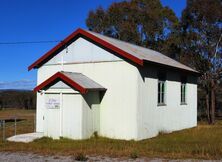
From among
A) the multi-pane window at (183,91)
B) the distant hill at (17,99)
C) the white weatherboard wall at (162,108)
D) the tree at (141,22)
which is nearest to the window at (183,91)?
the multi-pane window at (183,91)

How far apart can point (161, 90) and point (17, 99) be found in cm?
3167

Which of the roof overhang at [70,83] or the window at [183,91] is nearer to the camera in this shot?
the roof overhang at [70,83]

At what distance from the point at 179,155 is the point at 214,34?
668 inches

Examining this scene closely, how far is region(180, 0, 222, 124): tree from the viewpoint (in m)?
26.6

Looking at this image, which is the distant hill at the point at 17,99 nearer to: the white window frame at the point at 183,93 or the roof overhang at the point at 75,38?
the roof overhang at the point at 75,38

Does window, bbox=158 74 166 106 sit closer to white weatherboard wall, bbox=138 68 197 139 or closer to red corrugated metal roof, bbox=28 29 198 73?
white weatherboard wall, bbox=138 68 197 139

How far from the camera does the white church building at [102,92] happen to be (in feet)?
52.0

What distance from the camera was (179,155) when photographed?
37.9 feet

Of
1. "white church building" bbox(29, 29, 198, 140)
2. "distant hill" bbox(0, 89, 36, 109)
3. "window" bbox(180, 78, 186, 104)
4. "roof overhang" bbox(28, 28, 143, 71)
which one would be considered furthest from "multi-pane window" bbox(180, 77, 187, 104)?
"distant hill" bbox(0, 89, 36, 109)

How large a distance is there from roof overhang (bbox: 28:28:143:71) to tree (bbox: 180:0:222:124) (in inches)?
459

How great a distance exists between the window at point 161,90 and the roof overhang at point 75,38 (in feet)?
9.62

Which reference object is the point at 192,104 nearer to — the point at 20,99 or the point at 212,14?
the point at 212,14

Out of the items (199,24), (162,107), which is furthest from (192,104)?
(199,24)

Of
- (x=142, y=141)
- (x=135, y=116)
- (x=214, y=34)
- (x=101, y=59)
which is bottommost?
(x=142, y=141)
